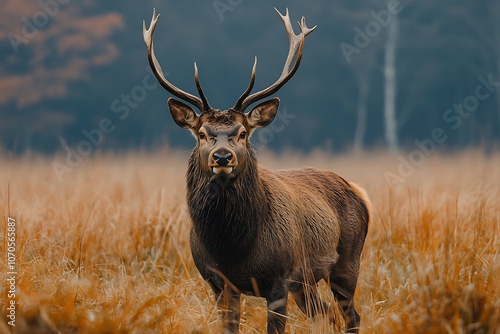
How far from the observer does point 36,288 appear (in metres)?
4.78

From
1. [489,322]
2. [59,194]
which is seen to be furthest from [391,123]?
[489,322]

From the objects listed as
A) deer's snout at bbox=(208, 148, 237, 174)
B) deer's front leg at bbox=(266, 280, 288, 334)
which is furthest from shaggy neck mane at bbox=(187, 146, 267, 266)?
deer's front leg at bbox=(266, 280, 288, 334)

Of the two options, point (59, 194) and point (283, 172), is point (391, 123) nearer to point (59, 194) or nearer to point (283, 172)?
point (59, 194)

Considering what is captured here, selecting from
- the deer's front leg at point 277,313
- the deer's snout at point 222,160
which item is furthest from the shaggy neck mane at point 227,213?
the deer's front leg at point 277,313

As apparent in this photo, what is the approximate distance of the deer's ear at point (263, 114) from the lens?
194 inches

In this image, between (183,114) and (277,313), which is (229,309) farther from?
(183,114)

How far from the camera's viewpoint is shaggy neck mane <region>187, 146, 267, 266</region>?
15.0 feet

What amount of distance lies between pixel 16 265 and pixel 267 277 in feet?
5.81

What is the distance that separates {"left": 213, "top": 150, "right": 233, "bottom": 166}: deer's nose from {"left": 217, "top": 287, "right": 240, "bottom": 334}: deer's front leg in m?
0.80

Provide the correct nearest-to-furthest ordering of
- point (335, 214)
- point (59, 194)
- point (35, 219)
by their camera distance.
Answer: point (335, 214) < point (35, 219) < point (59, 194)

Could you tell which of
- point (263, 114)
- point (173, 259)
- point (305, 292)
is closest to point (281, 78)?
point (263, 114)

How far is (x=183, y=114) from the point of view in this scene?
4957 millimetres

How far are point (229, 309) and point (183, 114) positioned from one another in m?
1.39

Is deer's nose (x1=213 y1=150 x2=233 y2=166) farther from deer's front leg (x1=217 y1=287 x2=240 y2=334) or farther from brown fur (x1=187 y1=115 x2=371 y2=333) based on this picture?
deer's front leg (x1=217 y1=287 x2=240 y2=334)
